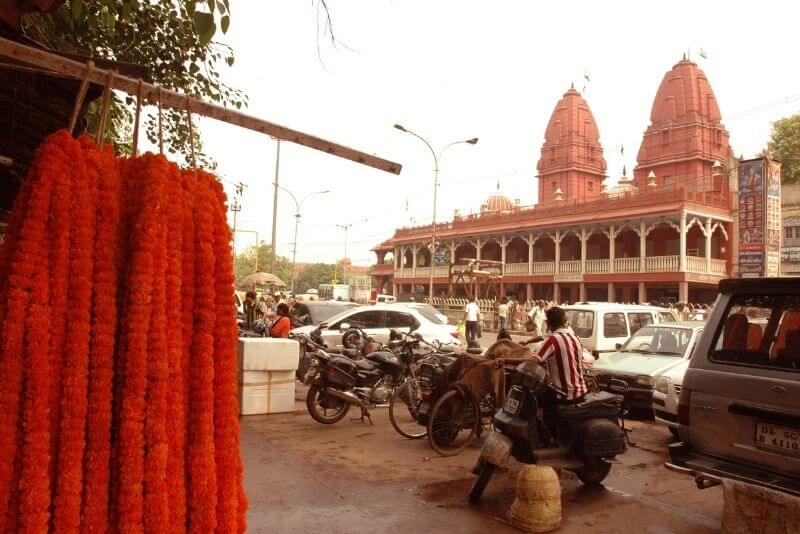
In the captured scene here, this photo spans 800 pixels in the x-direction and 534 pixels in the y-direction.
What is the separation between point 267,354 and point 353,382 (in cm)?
121

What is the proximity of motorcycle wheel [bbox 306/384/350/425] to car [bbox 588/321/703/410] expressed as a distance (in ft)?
12.0

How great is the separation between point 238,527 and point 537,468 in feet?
11.1

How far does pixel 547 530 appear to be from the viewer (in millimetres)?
4410

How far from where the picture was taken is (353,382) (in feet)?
25.5

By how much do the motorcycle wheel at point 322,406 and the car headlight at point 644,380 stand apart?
4.27 metres

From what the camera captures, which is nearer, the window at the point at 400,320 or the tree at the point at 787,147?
the window at the point at 400,320

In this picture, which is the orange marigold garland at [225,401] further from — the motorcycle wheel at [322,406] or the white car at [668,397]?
the white car at [668,397]

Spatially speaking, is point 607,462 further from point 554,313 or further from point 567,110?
point 567,110

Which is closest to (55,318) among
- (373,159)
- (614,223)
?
(373,159)

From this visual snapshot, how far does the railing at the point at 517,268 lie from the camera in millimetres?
36725

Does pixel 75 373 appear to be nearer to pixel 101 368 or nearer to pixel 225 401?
pixel 101 368

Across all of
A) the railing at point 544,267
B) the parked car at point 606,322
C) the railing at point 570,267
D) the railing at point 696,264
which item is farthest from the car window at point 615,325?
the railing at point 544,267

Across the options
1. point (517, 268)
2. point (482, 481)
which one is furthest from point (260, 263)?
point (482, 481)

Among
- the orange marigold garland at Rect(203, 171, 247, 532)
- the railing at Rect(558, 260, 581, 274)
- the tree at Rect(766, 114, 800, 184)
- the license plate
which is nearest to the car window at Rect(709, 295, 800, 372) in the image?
the license plate
